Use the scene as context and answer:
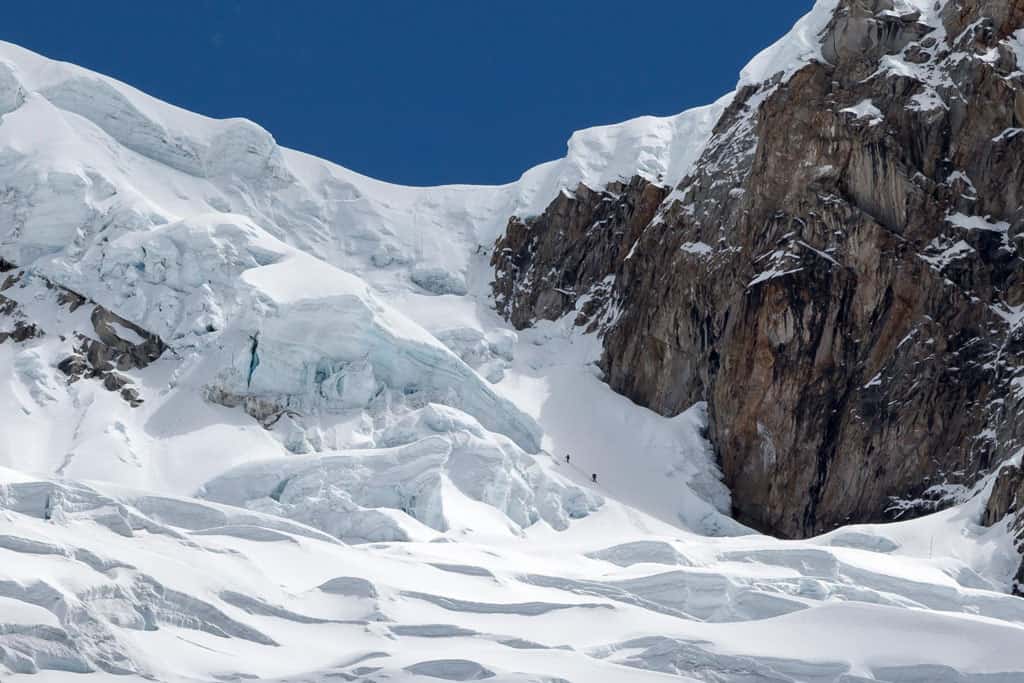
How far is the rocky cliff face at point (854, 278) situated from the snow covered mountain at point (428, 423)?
0.98 ft

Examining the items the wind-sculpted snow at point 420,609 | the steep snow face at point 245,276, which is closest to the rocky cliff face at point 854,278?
Result: the steep snow face at point 245,276

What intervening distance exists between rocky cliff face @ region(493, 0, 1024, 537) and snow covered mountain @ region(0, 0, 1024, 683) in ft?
0.98

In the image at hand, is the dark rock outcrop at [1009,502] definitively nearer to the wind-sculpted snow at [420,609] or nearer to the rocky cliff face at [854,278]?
the wind-sculpted snow at [420,609]

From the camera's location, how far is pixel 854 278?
88.3 m

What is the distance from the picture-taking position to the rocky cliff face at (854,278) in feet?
280

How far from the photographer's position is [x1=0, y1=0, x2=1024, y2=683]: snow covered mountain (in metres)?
56.3

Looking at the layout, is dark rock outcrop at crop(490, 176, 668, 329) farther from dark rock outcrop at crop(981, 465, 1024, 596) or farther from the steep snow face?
dark rock outcrop at crop(981, 465, 1024, 596)

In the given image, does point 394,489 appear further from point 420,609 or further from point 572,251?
point 572,251

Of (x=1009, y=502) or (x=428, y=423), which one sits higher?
(x=428, y=423)

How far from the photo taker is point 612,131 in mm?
111500

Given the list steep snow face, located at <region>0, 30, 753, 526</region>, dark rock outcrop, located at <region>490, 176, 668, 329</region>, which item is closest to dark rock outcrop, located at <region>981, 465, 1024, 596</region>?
Result: steep snow face, located at <region>0, 30, 753, 526</region>

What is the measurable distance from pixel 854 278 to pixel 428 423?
21.5 meters

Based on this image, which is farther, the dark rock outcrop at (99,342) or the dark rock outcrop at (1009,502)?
the dark rock outcrop at (99,342)

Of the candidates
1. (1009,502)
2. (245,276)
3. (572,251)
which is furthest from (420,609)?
(572,251)
